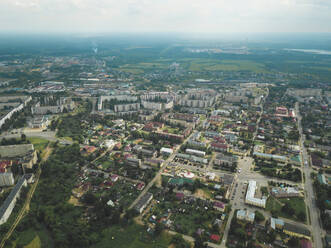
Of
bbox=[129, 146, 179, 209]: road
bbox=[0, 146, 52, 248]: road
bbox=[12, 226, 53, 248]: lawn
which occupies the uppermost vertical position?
bbox=[129, 146, 179, 209]: road

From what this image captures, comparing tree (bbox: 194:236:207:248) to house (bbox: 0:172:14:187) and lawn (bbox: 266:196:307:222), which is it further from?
house (bbox: 0:172:14:187)

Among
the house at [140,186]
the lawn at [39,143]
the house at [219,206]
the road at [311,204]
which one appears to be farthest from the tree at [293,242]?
the lawn at [39,143]

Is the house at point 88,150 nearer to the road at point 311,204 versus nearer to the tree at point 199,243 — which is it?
the tree at point 199,243

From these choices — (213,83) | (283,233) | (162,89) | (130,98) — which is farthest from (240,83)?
(283,233)

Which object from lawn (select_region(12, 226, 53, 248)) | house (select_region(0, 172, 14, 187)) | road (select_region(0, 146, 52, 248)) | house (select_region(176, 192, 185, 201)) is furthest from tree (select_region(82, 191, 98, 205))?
house (select_region(0, 172, 14, 187))

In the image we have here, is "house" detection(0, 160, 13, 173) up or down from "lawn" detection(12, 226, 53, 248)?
up

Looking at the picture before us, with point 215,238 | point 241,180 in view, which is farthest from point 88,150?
point 215,238

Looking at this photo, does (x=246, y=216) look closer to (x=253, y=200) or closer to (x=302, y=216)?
(x=253, y=200)
